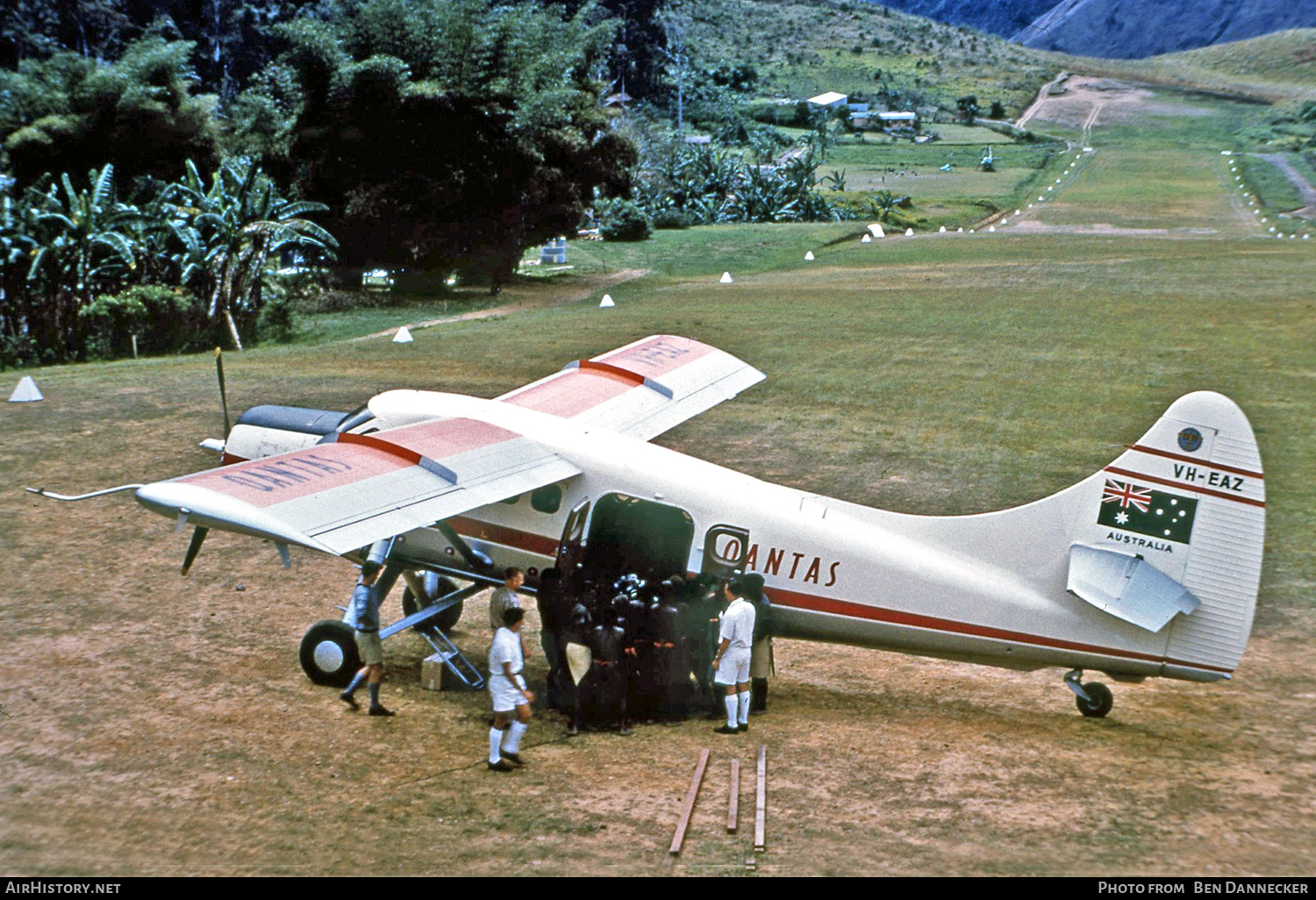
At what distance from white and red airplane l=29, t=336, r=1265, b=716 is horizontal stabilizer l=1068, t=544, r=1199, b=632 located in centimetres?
2

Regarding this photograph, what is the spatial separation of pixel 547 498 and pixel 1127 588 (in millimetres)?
6130

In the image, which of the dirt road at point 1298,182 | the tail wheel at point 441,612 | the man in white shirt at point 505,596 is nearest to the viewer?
the man in white shirt at point 505,596

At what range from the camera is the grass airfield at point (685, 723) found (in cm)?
948

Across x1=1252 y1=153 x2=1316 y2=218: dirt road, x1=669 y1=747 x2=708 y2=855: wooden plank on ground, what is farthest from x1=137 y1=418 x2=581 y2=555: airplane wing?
x1=1252 y1=153 x2=1316 y2=218: dirt road

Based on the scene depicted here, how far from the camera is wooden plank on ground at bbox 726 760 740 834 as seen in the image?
9.74 m

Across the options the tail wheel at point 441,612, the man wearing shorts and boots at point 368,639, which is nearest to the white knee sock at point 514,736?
the man wearing shorts and boots at point 368,639

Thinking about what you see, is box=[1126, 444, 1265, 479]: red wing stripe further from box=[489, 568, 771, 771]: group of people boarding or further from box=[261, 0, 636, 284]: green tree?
box=[261, 0, 636, 284]: green tree

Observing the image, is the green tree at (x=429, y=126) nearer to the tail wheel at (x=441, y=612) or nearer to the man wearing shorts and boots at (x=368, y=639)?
the tail wheel at (x=441, y=612)

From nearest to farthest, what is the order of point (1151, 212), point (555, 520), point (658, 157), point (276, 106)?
1. point (555, 520)
2. point (276, 106)
3. point (1151, 212)
4. point (658, 157)

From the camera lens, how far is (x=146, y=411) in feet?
86.1

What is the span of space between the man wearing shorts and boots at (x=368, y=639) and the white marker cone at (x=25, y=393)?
1830cm

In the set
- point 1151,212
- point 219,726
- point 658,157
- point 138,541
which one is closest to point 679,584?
point 219,726

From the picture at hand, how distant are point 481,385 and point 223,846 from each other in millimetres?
19866

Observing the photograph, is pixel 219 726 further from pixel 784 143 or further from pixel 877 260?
pixel 784 143
